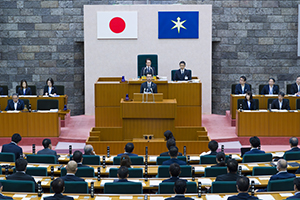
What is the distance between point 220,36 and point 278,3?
220 centimetres

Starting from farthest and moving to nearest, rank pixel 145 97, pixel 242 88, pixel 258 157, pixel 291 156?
pixel 242 88 → pixel 145 97 → pixel 291 156 → pixel 258 157

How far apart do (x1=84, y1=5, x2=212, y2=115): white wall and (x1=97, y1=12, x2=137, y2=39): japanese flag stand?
0.13 meters

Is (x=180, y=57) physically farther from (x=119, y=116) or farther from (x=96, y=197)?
(x=96, y=197)

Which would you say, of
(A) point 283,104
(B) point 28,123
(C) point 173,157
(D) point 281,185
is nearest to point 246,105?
(A) point 283,104

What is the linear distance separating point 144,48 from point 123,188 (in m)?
8.93

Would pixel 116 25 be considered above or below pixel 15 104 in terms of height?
above

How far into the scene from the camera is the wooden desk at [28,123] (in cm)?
1093

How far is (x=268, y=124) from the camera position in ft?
36.2

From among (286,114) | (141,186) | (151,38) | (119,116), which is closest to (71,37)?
(151,38)

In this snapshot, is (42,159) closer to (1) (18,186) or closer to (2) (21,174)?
(2) (21,174)

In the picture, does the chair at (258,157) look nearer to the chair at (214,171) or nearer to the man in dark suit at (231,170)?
the chair at (214,171)

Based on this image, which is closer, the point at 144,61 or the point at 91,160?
the point at 91,160

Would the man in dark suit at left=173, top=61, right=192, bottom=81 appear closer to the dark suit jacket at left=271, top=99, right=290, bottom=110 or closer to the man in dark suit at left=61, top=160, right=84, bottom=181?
the dark suit jacket at left=271, top=99, right=290, bottom=110

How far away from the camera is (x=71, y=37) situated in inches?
600
